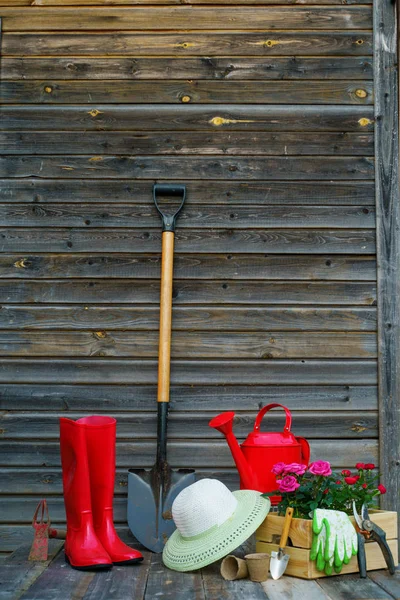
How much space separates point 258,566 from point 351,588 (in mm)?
277

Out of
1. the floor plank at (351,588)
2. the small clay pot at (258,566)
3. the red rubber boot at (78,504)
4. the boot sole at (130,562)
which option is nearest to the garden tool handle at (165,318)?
the red rubber boot at (78,504)

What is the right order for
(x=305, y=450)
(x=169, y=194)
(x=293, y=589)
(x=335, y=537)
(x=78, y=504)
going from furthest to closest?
(x=169, y=194)
(x=305, y=450)
(x=78, y=504)
(x=335, y=537)
(x=293, y=589)

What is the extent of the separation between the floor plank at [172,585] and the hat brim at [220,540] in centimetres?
3

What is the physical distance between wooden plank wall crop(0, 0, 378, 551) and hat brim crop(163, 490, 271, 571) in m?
0.76

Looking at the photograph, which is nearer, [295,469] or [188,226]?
[295,469]

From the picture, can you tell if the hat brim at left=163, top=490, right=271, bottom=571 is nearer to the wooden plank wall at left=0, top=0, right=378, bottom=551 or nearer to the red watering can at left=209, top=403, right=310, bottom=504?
the red watering can at left=209, top=403, right=310, bottom=504

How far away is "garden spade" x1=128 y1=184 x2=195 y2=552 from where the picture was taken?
268 centimetres

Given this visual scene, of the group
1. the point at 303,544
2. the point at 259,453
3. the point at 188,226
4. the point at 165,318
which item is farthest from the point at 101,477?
the point at 188,226

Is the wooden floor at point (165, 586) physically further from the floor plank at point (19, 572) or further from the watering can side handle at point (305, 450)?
the watering can side handle at point (305, 450)

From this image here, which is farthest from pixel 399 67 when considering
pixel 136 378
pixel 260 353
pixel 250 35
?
pixel 136 378

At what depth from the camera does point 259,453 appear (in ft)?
8.53

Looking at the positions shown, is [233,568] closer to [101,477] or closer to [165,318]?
[101,477]

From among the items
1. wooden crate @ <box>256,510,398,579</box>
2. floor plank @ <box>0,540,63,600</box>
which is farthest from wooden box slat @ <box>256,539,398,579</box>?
floor plank @ <box>0,540,63,600</box>

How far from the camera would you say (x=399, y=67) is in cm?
319
